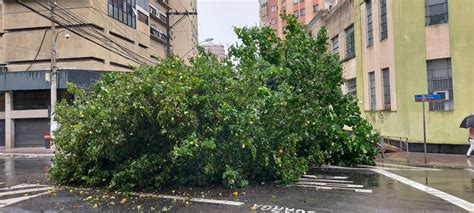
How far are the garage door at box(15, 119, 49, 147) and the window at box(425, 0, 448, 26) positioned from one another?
25.3 m

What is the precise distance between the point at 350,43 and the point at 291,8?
5478cm

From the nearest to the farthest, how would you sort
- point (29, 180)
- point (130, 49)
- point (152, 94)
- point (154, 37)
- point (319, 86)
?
point (152, 94) < point (29, 180) < point (319, 86) < point (130, 49) < point (154, 37)

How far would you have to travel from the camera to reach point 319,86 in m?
13.1

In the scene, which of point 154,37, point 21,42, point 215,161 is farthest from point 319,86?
point 154,37

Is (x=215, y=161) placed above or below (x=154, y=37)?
below

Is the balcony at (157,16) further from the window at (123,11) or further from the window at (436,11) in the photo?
the window at (436,11)

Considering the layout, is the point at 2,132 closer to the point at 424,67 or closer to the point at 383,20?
the point at 383,20

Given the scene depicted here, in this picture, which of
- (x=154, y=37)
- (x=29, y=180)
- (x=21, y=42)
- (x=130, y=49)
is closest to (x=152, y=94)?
(x=29, y=180)

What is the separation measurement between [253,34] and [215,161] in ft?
21.4

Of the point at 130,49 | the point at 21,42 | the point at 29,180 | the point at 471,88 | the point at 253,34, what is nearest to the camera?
the point at 29,180

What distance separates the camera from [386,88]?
20.5 meters

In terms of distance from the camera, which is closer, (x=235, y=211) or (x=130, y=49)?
(x=235, y=211)

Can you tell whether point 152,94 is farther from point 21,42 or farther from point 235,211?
point 21,42

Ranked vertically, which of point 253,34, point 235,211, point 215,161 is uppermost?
point 253,34
